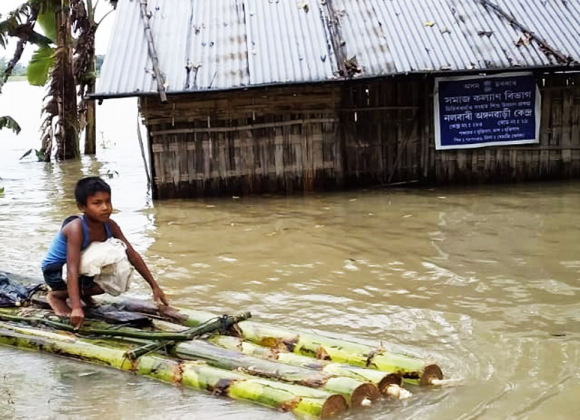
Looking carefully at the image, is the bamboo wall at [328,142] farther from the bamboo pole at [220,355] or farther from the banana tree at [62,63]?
the banana tree at [62,63]

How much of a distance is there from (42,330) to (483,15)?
899 centimetres

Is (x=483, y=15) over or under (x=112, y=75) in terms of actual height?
over

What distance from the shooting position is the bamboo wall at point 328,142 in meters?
11.3

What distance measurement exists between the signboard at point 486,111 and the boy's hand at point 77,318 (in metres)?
7.72

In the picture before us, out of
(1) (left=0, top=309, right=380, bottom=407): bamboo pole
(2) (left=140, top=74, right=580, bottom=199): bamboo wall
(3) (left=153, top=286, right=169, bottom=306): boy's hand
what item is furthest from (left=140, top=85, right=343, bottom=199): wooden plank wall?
(3) (left=153, top=286, right=169, bottom=306): boy's hand

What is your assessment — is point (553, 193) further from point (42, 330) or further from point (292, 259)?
point (42, 330)

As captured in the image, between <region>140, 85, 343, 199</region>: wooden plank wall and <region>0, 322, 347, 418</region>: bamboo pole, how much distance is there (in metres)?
6.10

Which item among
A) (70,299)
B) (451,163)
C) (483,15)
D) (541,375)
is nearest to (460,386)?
(541,375)

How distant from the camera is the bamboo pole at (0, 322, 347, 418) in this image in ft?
13.1

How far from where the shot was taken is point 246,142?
1144 cm

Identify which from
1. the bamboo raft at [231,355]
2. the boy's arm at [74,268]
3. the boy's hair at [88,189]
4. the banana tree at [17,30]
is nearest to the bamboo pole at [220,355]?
the bamboo raft at [231,355]

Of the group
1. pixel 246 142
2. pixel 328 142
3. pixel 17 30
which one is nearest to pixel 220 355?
pixel 246 142

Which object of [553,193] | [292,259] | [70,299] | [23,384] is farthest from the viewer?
[553,193]

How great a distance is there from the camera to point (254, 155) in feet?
37.7
